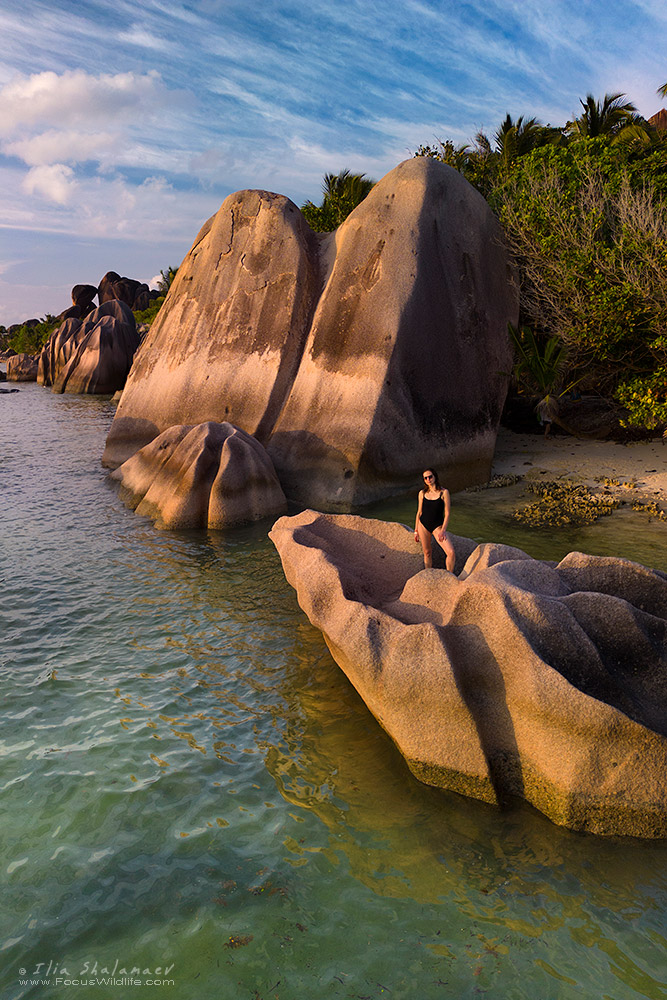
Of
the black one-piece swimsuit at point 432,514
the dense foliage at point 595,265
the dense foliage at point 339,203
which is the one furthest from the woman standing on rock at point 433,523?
the dense foliage at point 339,203

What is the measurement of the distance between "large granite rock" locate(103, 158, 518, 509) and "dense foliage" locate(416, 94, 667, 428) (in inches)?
32.3

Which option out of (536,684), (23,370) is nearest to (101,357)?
(23,370)

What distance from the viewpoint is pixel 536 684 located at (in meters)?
4.26

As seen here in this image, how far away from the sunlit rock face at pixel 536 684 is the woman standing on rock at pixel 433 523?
148cm

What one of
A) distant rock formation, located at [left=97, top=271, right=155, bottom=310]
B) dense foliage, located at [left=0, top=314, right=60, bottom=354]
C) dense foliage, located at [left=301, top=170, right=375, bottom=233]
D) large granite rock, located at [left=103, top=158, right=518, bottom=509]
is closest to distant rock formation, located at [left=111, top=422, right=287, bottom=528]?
large granite rock, located at [left=103, top=158, right=518, bottom=509]

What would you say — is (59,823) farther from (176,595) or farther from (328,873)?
(176,595)

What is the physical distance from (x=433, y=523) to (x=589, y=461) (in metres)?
8.66

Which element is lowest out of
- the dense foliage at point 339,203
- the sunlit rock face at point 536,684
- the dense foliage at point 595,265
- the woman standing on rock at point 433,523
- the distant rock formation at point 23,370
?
the sunlit rock face at point 536,684

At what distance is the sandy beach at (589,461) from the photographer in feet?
42.9

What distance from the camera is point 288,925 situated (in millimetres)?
3744

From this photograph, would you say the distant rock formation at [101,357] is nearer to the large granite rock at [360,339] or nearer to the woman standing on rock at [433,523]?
the large granite rock at [360,339]

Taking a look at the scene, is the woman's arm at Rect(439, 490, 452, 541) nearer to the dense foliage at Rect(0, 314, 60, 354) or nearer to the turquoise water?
the turquoise water

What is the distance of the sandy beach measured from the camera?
42.9 ft

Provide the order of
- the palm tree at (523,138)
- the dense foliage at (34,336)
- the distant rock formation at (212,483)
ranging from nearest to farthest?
the distant rock formation at (212,483)
the palm tree at (523,138)
the dense foliage at (34,336)
